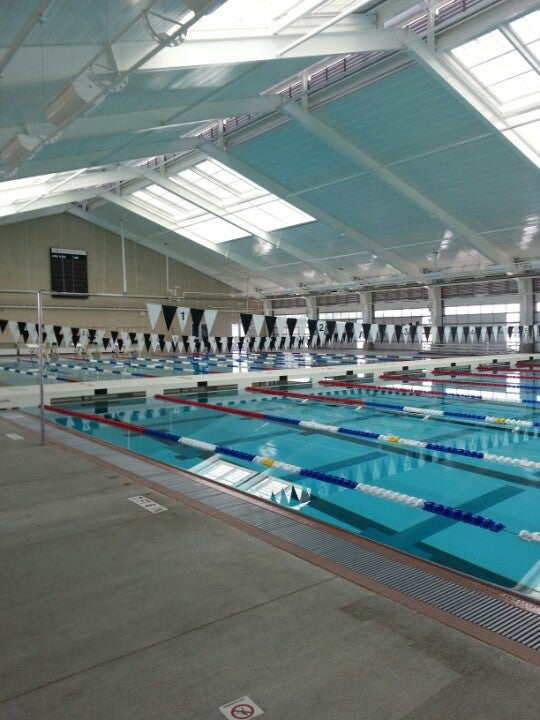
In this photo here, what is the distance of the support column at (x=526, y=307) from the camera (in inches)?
929

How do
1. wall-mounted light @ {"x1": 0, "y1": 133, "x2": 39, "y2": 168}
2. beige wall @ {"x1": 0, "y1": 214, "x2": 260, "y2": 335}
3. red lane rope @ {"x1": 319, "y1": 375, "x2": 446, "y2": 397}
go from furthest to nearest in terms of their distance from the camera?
beige wall @ {"x1": 0, "y1": 214, "x2": 260, "y2": 335} → red lane rope @ {"x1": 319, "y1": 375, "x2": 446, "y2": 397} → wall-mounted light @ {"x1": 0, "y1": 133, "x2": 39, "y2": 168}

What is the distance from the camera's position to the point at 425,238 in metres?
21.4

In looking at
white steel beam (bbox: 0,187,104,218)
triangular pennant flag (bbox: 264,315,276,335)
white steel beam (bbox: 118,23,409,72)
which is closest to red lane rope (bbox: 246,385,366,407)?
triangular pennant flag (bbox: 264,315,276,335)

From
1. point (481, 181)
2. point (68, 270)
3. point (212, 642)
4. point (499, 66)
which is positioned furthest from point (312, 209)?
point (212, 642)

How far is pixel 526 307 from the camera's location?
23.9m

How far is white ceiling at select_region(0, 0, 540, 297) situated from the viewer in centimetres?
763

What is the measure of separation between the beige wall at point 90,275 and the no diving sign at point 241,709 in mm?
25036

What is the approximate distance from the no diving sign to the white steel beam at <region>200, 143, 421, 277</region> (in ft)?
61.0

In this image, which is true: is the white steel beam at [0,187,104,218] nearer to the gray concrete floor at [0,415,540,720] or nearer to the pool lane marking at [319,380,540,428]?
the pool lane marking at [319,380,540,428]

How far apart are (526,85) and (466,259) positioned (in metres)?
10.4

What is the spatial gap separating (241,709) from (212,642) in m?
0.37

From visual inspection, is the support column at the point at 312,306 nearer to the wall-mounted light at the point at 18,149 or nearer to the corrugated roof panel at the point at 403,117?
the corrugated roof panel at the point at 403,117

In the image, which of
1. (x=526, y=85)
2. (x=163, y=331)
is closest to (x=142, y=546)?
(x=526, y=85)

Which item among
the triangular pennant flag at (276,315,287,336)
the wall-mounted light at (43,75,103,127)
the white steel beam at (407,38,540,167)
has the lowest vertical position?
the triangular pennant flag at (276,315,287,336)
